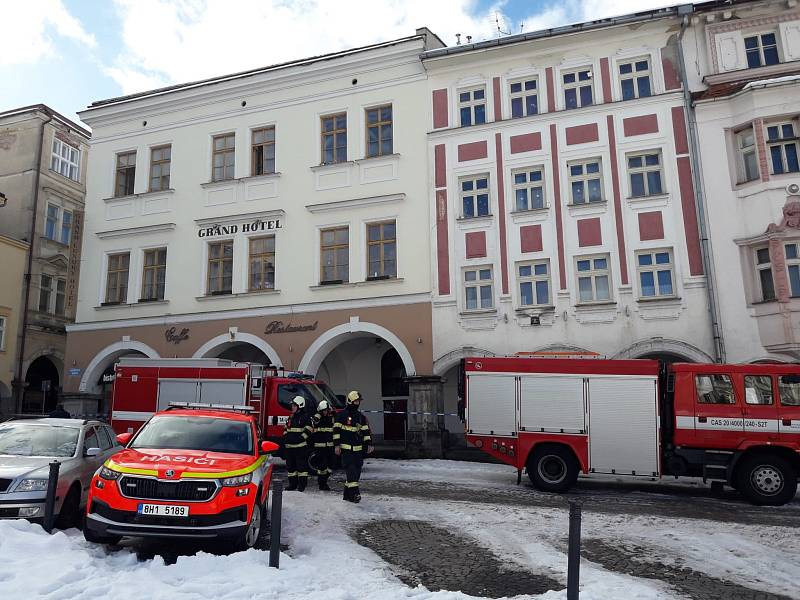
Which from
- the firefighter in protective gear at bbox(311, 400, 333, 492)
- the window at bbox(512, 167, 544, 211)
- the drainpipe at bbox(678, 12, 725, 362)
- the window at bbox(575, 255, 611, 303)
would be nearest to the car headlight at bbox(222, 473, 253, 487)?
the firefighter in protective gear at bbox(311, 400, 333, 492)

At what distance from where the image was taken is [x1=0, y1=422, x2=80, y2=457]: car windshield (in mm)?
9031

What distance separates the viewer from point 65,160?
32344mm

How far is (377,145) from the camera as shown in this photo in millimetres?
22422

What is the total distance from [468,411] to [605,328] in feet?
22.8

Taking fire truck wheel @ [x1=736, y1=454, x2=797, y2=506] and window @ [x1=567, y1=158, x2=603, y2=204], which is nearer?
fire truck wheel @ [x1=736, y1=454, x2=797, y2=506]

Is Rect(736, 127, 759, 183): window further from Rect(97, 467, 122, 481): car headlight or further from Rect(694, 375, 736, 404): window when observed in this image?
Rect(97, 467, 122, 481): car headlight

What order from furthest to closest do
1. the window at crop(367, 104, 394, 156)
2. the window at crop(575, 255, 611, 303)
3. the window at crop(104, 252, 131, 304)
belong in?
the window at crop(104, 252, 131, 304) < the window at crop(367, 104, 394, 156) < the window at crop(575, 255, 611, 303)

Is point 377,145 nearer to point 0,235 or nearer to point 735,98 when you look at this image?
point 735,98

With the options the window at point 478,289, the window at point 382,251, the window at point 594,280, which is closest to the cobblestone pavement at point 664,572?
the window at point 594,280

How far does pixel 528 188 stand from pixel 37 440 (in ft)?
51.6

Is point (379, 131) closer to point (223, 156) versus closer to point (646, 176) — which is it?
point (223, 156)

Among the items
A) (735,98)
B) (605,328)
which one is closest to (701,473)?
(605,328)

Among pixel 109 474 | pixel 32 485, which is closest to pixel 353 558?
pixel 109 474

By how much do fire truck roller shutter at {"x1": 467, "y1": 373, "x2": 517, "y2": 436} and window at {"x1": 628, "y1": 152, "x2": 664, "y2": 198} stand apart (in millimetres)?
9045
